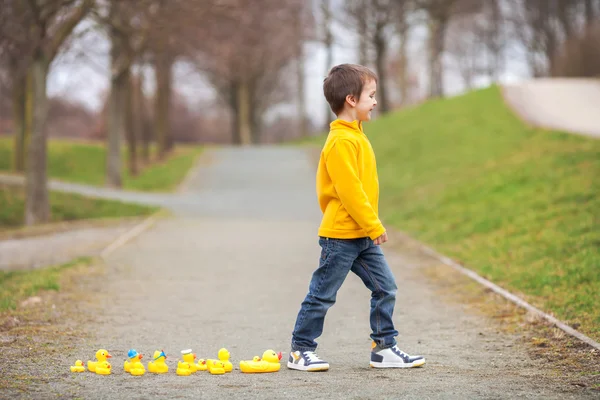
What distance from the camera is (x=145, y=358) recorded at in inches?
227

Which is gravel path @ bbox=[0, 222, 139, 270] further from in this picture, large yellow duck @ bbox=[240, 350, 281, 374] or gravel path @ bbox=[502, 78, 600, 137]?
gravel path @ bbox=[502, 78, 600, 137]

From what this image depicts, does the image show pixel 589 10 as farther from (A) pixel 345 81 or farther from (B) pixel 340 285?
(B) pixel 340 285

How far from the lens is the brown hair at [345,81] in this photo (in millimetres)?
5207

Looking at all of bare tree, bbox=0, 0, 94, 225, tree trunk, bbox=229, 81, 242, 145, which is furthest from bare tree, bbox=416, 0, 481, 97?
bare tree, bbox=0, 0, 94, 225

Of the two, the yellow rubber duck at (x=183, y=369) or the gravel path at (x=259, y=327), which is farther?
the yellow rubber duck at (x=183, y=369)

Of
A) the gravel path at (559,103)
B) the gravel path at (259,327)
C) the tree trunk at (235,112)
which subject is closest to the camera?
the gravel path at (259,327)

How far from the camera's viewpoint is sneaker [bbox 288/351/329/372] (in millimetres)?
5266

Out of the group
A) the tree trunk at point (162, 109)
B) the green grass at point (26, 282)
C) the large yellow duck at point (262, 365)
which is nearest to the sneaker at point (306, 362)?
the large yellow duck at point (262, 365)

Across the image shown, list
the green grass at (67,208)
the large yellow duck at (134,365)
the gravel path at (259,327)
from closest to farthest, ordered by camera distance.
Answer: the gravel path at (259,327), the large yellow duck at (134,365), the green grass at (67,208)

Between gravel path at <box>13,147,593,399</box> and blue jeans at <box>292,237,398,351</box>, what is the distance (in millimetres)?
262

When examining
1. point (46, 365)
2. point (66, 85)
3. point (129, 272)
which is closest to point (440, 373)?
point (46, 365)

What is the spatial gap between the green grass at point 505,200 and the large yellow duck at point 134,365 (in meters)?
3.25

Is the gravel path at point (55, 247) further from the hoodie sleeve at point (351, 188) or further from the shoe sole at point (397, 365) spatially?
the hoodie sleeve at point (351, 188)

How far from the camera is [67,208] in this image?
21.6m
